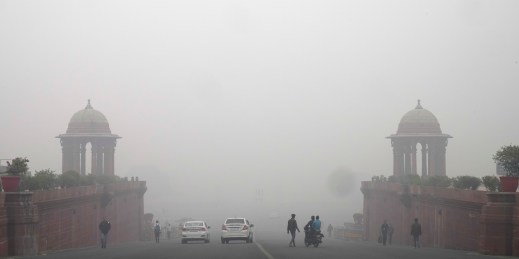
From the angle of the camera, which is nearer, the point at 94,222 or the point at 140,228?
the point at 94,222

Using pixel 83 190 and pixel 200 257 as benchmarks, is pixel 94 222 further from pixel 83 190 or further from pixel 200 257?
pixel 200 257

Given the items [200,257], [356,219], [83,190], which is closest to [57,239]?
[83,190]

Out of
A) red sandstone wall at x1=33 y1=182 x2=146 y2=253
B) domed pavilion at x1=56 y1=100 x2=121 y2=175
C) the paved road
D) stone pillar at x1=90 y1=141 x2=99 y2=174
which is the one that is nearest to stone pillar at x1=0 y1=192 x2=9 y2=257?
the paved road

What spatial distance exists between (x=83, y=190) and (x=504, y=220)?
30.6 metres

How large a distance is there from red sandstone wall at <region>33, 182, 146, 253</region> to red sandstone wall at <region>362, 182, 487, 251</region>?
21062 mm

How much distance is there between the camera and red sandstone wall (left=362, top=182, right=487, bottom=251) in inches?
1673

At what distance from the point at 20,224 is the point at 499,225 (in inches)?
733

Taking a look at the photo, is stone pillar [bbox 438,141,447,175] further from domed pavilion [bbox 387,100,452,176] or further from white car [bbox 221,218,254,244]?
white car [bbox 221,218,254,244]

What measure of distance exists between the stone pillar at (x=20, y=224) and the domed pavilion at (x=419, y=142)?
177 feet

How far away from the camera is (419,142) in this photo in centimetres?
8325

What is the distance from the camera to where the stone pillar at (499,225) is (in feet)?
107

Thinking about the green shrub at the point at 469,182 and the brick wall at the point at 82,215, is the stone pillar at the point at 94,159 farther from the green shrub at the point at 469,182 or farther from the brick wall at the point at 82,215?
the green shrub at the point at 469,182

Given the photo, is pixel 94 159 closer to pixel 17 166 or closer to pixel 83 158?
pixel 83 158

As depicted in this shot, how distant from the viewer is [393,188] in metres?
67.7
